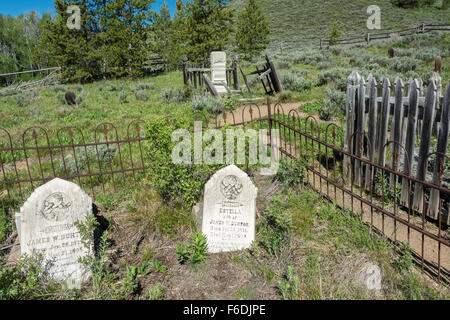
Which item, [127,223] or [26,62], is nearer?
[127,223]

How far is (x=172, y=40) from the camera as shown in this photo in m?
32.9

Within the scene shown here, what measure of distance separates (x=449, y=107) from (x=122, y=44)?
2552 centimetres

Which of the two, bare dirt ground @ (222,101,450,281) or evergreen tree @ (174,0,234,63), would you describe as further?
evergreen tree @ (174,0,234,63)

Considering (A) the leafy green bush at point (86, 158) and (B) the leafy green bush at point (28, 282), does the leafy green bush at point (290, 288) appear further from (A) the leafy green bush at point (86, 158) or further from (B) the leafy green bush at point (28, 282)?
(A) the leafy green bush at point (86, 158)

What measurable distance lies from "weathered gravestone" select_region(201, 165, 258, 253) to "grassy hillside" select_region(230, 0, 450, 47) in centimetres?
4322

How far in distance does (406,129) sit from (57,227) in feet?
14.8

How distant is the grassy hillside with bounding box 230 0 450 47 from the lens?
4803 centimetres

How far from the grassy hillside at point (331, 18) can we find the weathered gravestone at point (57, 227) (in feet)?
145

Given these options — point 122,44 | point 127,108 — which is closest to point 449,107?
point 127,108

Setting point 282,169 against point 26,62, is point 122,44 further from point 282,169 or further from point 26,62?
point 26,62

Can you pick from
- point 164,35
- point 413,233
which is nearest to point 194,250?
point 413,233

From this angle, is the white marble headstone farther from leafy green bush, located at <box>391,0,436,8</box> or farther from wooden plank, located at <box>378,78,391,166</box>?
leafy green bush, located at <box>391,0,436,8</box>

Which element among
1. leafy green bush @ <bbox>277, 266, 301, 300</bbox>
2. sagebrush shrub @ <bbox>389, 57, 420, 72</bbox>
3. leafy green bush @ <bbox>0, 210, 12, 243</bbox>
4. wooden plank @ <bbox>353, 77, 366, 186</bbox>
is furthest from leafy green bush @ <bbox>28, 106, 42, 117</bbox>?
sagebrush shrub @ <bbox>389, 57, 420, 72</bbox>

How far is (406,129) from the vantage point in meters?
4.68
